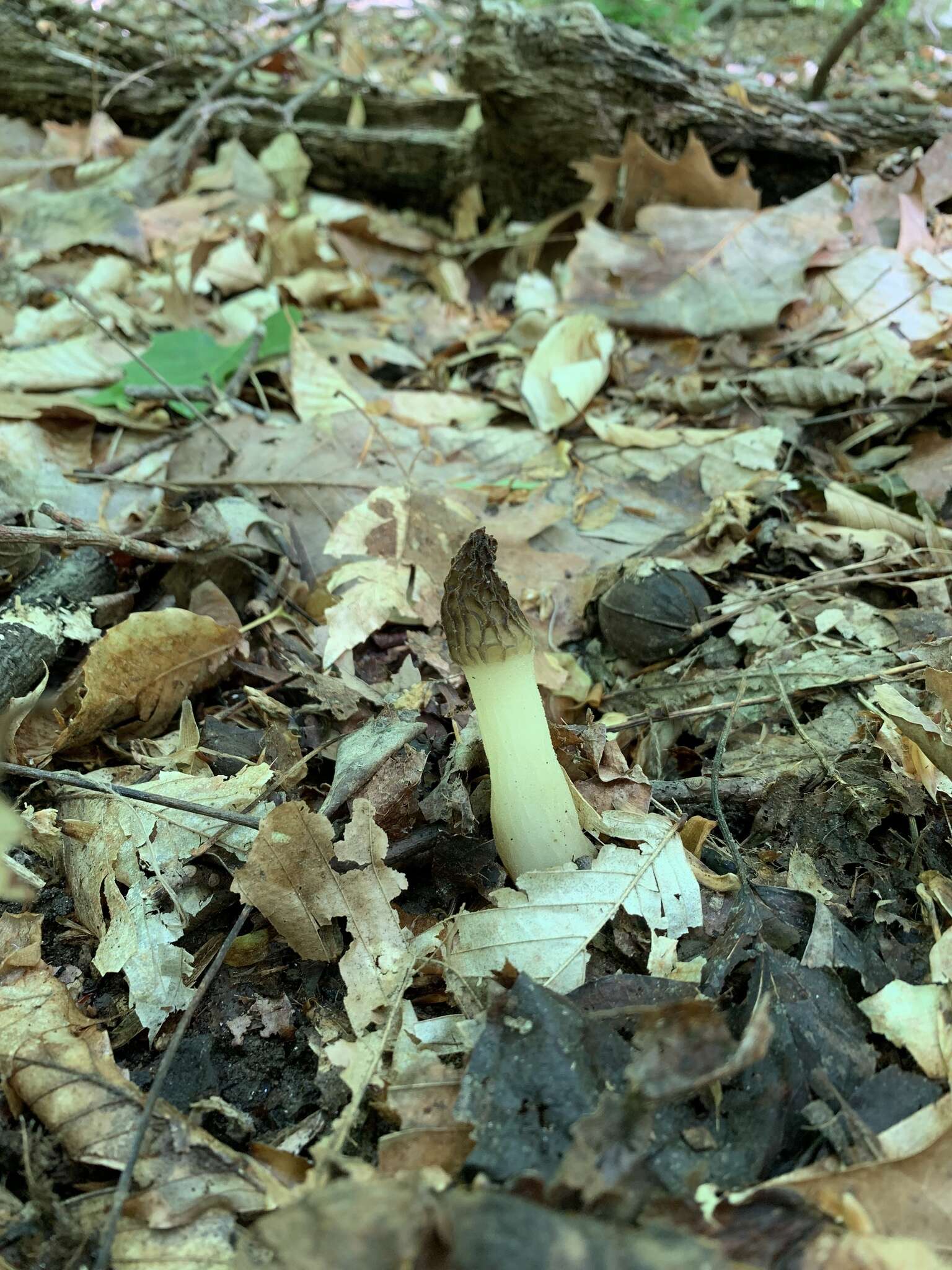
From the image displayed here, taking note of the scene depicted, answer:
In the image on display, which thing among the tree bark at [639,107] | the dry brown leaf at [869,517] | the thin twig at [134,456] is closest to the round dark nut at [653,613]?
the dry brown leaf at [869,517]

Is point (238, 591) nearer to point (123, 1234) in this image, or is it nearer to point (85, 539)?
point (85, 539)

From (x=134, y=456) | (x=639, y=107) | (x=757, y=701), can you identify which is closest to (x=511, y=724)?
(x=757, y=701)

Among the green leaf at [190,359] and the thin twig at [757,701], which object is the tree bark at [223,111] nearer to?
the green leaf at [190,359]

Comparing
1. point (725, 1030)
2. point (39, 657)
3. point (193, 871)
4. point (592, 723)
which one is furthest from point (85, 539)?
point (725, 1030)

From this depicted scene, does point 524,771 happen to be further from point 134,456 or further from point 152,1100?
point 134,456

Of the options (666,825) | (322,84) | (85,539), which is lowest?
(666,825)
